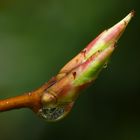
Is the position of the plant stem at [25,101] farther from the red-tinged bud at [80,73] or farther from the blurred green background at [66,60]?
the blurred green background at [66,60]

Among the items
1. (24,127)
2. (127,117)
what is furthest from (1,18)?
(127,117)

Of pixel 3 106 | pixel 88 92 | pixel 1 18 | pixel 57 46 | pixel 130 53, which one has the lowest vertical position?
pixel 3 106

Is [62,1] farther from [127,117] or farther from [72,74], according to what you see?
[72,74]

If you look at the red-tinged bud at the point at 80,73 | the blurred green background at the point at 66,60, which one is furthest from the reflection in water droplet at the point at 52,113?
the blurred green background at the point at 66,60

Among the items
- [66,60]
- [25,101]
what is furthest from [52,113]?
[66,60]

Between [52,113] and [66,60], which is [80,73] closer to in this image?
[52,113]
